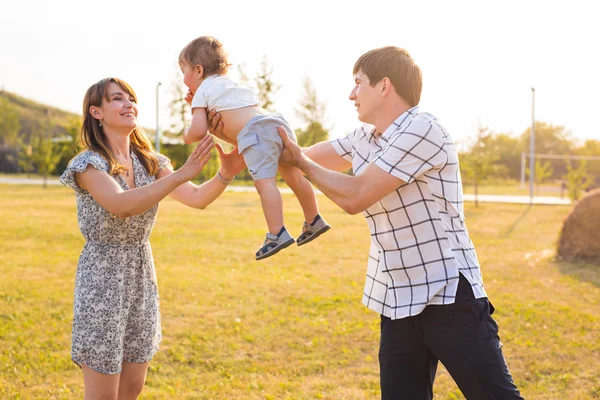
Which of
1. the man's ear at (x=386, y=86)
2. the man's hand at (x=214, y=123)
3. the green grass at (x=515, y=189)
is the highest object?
the man's ear at (x=386, y=86)

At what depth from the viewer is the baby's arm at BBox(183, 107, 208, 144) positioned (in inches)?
132

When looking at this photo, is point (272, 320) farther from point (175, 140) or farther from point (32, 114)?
point (32, 114)

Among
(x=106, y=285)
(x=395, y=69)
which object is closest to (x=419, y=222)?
(x=395, y=69)

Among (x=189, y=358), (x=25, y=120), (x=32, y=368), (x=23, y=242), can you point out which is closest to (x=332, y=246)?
(x=23, y=242)

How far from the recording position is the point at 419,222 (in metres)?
2.69

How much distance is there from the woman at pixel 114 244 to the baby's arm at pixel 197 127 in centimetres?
13

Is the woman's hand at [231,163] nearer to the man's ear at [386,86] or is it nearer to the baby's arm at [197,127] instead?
the baby's arm at [197,127]

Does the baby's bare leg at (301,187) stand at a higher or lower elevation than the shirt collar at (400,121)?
lower

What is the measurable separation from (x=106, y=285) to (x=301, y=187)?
3.78 feet

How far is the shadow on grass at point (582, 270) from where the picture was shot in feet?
30.0

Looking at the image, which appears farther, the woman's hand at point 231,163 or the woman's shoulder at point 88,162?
the woman's hand at point 231,163

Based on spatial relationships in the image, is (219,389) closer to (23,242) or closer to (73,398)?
(73,398)

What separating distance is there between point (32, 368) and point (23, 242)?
7457 mm

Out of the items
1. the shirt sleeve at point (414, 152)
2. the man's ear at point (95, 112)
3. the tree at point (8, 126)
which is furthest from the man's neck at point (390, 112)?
the tree at point (8, 126)
